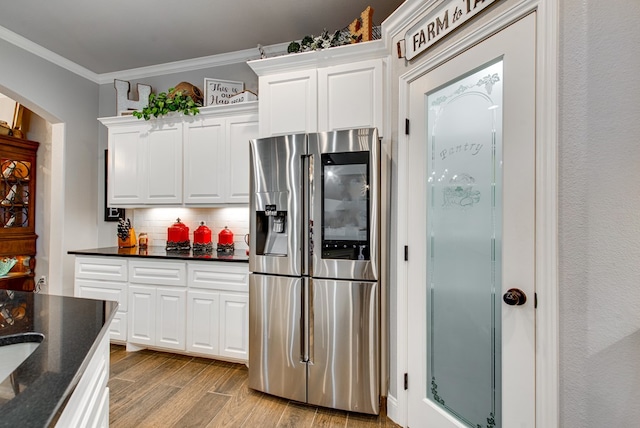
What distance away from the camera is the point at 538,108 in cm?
126

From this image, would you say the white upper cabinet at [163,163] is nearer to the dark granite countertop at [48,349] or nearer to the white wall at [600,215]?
the dark granite countertop at [48,349]

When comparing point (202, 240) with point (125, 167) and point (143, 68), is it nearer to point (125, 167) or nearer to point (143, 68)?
point (125, 167)

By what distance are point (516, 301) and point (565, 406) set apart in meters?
0.39

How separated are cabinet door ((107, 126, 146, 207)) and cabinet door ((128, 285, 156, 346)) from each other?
1.03 m

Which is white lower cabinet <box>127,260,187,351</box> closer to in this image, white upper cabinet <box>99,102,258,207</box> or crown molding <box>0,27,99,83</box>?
white upper cabinet <box>99,102,258,207</box>

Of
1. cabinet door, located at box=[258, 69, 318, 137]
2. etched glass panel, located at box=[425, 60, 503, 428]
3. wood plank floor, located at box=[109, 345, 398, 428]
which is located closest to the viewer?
etched glass panel, located at box=[425, 60, 503, 428]

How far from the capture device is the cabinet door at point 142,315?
2.91 metres

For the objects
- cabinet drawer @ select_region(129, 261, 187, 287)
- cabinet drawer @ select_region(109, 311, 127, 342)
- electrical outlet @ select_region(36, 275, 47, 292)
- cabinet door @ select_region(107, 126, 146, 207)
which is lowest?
cabinet drawer @ select_region(109, 311, 127, 342)

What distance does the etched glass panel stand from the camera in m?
1.50

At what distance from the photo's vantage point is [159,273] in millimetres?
2904

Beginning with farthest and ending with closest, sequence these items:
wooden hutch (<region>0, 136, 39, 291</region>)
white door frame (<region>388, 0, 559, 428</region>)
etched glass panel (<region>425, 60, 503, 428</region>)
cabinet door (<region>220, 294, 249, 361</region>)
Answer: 1. wooden hutch (<region>0, 136, 39, 291</region>)
2. cabinet door (<region>220, 294, 249, 361</region>)
3. etched glass panel (<region>425, 60, 503, 428</region>)
4. white door frame (<region>388, 0, 559, 428</region>)

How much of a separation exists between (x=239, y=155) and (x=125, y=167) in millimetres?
1434

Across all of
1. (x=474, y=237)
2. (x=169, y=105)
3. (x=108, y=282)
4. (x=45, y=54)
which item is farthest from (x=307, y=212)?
(x=45, y=54)

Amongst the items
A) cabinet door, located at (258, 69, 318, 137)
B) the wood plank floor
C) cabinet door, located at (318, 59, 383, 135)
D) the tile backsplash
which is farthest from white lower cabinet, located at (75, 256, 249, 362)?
cabinet door, located at (318, 59, 383, 135)
